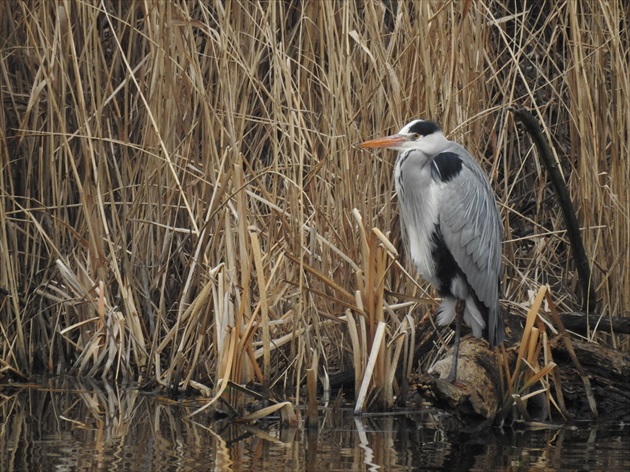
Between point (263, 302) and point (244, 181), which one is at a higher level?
point (244, 181)

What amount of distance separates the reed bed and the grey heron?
17 centimetres

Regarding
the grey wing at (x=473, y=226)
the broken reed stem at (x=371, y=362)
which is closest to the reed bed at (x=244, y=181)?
the broken reed stem at (x=371, y=362)

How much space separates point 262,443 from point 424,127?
1.42 meters

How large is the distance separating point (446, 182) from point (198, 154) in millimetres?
1266

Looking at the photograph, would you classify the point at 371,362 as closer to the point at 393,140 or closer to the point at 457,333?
the point at 457,333

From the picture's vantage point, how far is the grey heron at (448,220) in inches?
167

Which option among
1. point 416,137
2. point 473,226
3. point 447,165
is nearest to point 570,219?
point 473,226

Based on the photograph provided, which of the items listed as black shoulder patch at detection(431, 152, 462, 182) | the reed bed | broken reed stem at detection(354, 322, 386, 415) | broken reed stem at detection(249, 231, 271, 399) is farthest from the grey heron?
broken reed stem at detection(249, 231, 271, 399)

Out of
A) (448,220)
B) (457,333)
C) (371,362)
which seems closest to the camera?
(371,362)

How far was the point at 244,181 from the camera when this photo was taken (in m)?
4.37

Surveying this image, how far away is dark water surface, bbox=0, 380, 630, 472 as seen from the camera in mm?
3236

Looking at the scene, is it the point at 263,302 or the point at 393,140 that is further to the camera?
the point at 393,140

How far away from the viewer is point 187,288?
180 inches

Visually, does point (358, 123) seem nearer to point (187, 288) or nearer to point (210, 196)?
point (210, 196)
